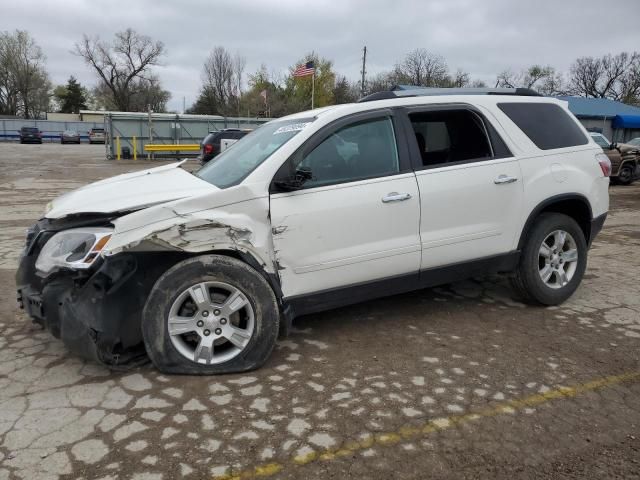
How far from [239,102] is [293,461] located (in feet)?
198

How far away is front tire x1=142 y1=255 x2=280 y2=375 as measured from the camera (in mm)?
3121

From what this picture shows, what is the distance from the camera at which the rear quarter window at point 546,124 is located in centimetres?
434

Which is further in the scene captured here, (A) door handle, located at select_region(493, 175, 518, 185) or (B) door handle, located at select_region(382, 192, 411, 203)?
(A) door handle, located at select_region(493, 175, 518, 185)

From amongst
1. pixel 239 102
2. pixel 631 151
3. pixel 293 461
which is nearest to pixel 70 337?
pixel 293 461

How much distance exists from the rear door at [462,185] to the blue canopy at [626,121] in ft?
124

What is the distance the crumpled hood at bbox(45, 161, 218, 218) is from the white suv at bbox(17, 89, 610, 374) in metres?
0.02

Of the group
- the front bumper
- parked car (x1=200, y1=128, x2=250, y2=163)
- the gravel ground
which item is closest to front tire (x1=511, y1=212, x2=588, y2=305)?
the gravel ground

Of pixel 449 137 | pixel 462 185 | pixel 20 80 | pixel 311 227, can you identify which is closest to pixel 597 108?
pixel 449 137

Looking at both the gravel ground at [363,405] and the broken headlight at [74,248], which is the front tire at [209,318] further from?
the broken headlight at [74,248]

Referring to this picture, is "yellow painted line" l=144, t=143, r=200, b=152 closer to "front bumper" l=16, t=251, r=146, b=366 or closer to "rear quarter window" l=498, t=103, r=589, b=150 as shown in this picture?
"rear quarter window" l=498, t=103, r=589, b=150

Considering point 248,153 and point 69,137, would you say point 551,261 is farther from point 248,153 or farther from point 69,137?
point 69,137

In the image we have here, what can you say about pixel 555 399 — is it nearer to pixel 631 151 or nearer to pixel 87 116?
pixel 631 151

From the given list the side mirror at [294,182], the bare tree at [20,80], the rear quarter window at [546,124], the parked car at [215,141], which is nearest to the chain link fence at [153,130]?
the parked car at [215,141]

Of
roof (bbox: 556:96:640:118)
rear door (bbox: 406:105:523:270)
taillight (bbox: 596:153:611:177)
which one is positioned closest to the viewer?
rear door (bbox: 406:105:523:270)
